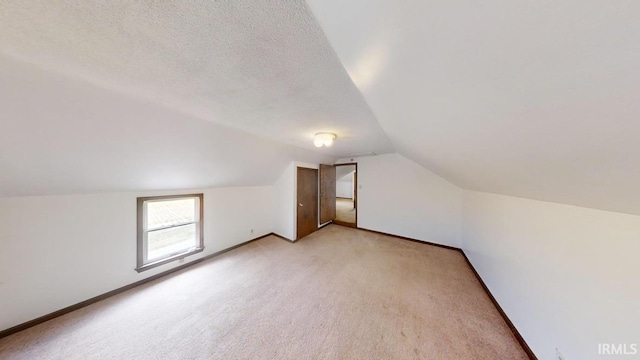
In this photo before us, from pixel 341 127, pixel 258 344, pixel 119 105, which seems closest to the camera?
pixel 119 105

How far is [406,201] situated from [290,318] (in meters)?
2.94

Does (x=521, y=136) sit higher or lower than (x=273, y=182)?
higher

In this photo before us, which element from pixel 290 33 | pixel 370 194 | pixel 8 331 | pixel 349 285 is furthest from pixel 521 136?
pixel 8 331

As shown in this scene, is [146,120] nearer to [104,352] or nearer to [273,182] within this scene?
[104,352]

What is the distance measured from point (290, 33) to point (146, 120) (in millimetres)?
1588

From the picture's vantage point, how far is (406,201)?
143 inches

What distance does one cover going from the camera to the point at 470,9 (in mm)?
417

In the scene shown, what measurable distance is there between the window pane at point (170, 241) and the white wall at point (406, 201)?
11.0 ft

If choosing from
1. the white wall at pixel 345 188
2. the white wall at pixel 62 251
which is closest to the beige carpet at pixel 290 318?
the white wall at pixel 62 251

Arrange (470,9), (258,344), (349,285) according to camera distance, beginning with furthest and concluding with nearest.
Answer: (349,285) → (258,344) → (470,9)
